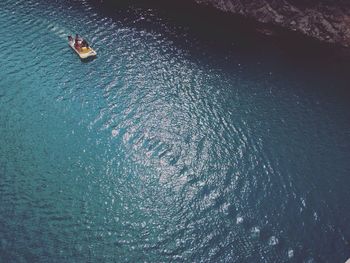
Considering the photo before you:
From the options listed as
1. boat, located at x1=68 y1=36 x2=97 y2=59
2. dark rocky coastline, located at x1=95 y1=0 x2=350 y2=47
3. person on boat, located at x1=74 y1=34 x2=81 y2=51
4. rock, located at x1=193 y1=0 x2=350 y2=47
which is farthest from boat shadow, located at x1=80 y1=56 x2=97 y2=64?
rock, located at x1=193 y1=0 x2=350 y2=47

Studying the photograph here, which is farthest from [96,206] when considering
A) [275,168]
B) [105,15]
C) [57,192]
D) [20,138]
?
[105,15]

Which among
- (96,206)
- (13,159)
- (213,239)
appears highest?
(213,239)

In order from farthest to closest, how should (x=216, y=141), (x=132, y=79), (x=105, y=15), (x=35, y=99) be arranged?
(x=105, y=15)
(x=132, y=79)
(x=35, y=99)
(x=216, y=141)

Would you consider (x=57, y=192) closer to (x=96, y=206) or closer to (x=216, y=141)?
(x=96, y=206)

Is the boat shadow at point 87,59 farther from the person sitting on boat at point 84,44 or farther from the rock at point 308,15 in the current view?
the rock at point 308,15

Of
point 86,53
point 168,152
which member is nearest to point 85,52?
point 86,53

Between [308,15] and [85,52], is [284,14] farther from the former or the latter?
[85,52]

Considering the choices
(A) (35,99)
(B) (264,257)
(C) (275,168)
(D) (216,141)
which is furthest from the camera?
(A) (35,99)

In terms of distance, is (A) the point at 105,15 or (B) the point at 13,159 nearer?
(B) the point at 13,159

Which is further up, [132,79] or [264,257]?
[264,257]
